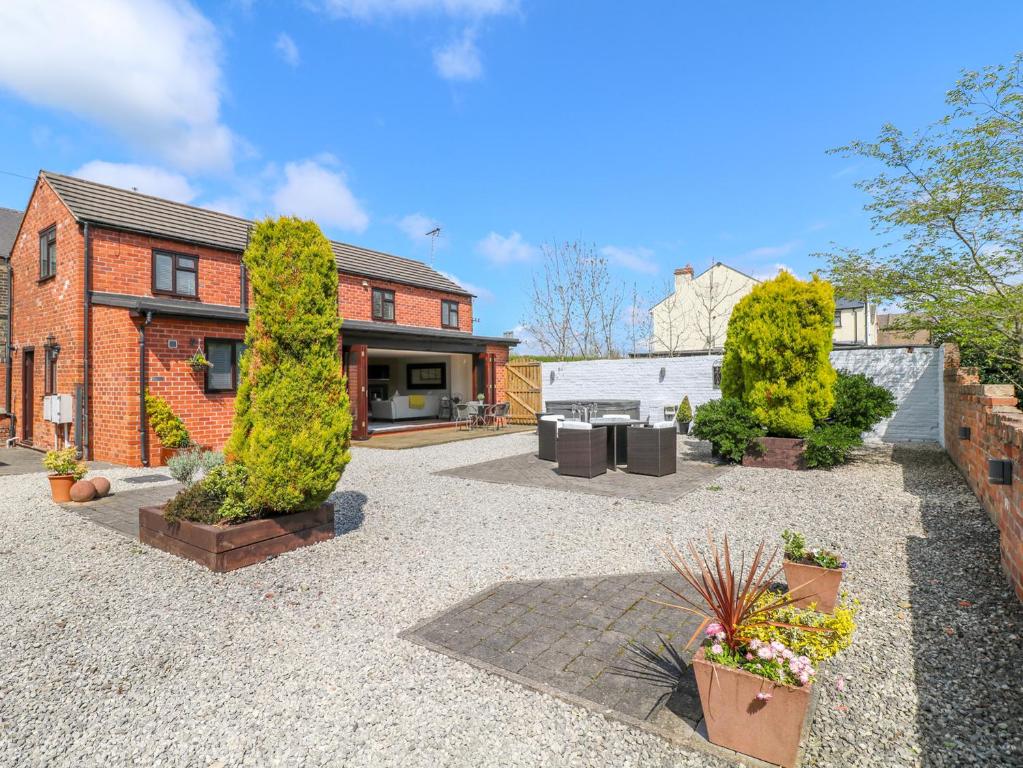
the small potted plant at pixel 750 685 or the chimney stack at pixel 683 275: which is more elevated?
the chimney stack at pixel 683 275

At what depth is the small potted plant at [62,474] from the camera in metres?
6.77

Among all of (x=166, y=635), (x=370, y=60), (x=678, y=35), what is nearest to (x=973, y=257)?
(x=678, y=35)

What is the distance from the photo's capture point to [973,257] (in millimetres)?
9211

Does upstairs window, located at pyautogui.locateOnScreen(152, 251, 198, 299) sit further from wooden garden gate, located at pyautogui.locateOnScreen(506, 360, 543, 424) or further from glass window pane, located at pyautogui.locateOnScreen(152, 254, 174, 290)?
wooden garden gate, located at pyautogui.locateOnScreen(506, 360, 543, 424)

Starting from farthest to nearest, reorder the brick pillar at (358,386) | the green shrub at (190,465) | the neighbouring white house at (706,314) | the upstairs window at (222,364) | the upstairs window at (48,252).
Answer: the neighbouring white house at (706,314)
the brick pillar at (358,386)
the upstairs window at (48,252)
the upstairs window at (222,364)
the green shrub at (190,465)

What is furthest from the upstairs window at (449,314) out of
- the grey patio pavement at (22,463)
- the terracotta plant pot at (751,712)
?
the terracotta plant pot at (751,712)

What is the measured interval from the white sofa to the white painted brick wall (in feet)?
14.7

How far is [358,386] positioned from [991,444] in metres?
→ 11.4

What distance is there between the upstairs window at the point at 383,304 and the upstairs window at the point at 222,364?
6.89 metres

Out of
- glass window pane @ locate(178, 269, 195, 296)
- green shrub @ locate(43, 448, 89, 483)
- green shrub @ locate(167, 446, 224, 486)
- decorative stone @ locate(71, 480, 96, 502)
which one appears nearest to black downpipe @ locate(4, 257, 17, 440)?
glass window pane @ locate(178, 269, 195, 296)

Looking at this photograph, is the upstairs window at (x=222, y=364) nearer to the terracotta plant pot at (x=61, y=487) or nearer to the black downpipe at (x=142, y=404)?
the black downpipe at (x=142, y=404)

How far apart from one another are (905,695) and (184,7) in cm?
1054

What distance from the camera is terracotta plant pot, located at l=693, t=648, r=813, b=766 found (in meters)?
1.96

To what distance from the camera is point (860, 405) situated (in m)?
8.64
